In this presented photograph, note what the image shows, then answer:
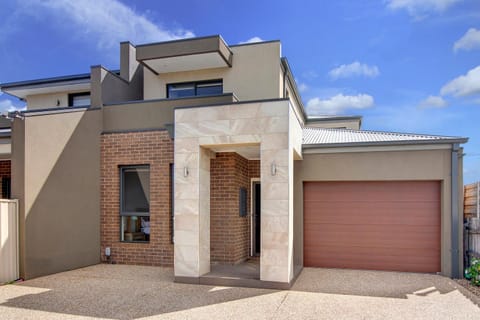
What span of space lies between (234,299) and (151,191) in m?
4.28

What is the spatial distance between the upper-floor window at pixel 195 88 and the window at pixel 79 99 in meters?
4.19

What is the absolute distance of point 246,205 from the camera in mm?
10141

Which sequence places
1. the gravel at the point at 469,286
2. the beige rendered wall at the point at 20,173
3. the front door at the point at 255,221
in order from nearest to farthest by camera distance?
the gravel at the point at 469,286
the beige rendered wall at the point at 20,173
the front door at the point at 255,221

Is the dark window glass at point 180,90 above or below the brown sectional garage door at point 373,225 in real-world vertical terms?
above

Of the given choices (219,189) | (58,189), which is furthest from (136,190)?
(219,189)

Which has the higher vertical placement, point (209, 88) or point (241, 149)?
point (209, 88)

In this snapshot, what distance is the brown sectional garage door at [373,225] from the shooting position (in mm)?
8688

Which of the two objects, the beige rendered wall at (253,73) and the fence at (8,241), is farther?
the beige rendered wall at (253,73)

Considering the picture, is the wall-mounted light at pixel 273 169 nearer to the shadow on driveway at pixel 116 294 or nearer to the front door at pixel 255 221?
the shadow on driveway at pixel 116 294

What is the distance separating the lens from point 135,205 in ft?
32.2

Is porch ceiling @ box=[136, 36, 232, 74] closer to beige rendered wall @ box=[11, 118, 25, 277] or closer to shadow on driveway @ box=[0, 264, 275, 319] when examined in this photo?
beige rendered wall @ box=[11, 118, 25, 277]

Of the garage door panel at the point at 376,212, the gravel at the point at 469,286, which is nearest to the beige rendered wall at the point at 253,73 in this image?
Result: the garage door panel at the point at 376,212

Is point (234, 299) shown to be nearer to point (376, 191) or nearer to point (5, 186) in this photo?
point (376, 191)

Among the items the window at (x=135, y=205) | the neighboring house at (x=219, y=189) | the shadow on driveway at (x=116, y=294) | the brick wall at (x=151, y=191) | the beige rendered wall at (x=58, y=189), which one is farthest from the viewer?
the window at (x=135, y=205)
